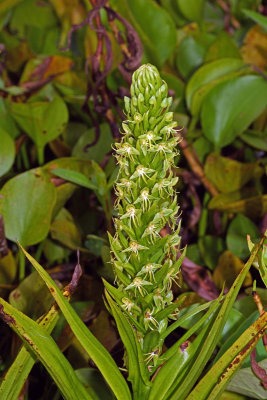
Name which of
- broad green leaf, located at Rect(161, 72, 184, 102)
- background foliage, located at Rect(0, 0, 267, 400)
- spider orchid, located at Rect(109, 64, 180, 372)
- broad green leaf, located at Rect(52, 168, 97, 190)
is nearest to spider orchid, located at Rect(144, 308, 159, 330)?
spider orchid, located at Rect(109, 64, 180, 372)

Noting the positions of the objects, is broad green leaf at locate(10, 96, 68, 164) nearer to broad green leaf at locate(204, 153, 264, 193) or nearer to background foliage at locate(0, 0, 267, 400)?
background foliage at locate(0, 0, 267, 400)

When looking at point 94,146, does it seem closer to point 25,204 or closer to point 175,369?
point 25,204

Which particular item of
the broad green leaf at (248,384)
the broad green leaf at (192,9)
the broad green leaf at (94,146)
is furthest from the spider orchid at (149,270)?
the broad green leaf at (192,9)

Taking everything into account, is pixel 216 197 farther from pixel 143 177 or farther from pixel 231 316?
pixel 143 177

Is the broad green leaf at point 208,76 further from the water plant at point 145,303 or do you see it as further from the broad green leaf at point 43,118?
the water plant at point 145,303

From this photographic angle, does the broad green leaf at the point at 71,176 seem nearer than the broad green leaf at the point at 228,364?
No

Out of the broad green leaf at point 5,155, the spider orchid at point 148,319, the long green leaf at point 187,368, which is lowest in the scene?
the long green leaf at point 187,368

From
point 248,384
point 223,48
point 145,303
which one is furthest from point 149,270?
point 223,48
